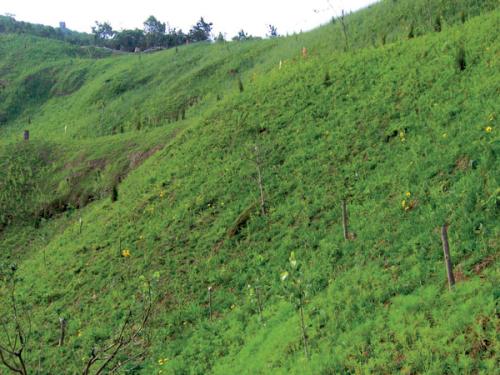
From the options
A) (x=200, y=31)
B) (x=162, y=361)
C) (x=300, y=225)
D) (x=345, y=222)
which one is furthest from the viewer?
(x=200, y=31)

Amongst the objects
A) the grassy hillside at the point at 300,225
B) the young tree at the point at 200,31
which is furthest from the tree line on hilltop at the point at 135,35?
the grassy hillside at the point at 300,225

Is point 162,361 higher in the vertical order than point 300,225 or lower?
lower

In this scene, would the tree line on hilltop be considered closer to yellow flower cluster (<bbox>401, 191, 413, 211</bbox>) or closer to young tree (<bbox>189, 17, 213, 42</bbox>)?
young tree (<bbox>189, 17, 213, 42</bbox>)

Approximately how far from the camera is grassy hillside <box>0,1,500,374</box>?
1354 centimetres

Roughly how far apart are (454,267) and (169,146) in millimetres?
29252

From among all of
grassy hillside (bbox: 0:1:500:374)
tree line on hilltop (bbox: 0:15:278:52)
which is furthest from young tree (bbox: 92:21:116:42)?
grassy hillside (bbox: 0:1:500:374)

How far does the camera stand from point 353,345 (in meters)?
13.0

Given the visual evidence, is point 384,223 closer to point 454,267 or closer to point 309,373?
point 454,267

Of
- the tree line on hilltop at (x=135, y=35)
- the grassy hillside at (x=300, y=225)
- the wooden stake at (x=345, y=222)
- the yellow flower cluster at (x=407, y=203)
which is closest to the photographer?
the grassy hillside at (x=300, y=225)

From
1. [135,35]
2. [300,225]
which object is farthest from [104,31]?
[300,225]

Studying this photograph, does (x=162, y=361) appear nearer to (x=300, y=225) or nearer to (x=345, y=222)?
(x=300, y=225)

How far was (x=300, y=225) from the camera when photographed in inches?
870

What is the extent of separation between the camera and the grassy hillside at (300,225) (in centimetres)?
1354

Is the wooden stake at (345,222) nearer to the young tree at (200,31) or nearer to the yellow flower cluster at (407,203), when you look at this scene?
the yellow flower cluster at (407,203)
